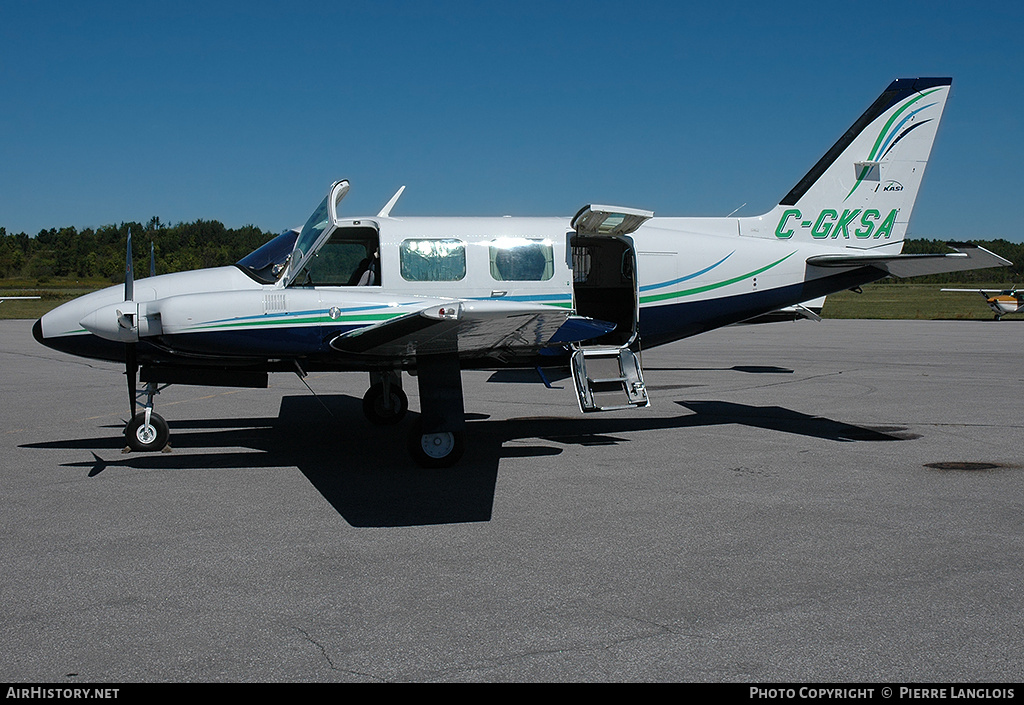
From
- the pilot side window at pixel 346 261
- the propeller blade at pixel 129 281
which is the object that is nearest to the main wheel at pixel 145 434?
the propeller blade at pixel 129 281

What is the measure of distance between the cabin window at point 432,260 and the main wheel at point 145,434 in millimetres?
3231

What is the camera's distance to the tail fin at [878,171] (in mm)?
10789

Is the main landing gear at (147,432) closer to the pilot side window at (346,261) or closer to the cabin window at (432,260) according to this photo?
the pilot side window at (346,261)

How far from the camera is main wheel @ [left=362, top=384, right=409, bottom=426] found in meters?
10.6

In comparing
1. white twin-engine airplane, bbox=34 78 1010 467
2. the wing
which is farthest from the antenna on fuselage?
the wing

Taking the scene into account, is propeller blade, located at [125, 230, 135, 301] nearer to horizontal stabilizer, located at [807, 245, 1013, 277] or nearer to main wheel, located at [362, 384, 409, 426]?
main wheel, located at [362, 384, 409, 426]

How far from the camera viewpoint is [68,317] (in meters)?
8.28

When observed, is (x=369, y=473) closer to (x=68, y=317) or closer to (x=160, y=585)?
(x=160, y=585)

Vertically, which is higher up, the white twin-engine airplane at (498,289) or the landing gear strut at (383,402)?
the white twin-engine airplane at (498,289)

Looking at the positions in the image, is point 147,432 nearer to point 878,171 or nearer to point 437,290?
point 437,290

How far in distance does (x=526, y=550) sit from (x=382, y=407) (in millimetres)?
5629

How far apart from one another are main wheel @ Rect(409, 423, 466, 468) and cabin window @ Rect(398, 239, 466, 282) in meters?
1.74
